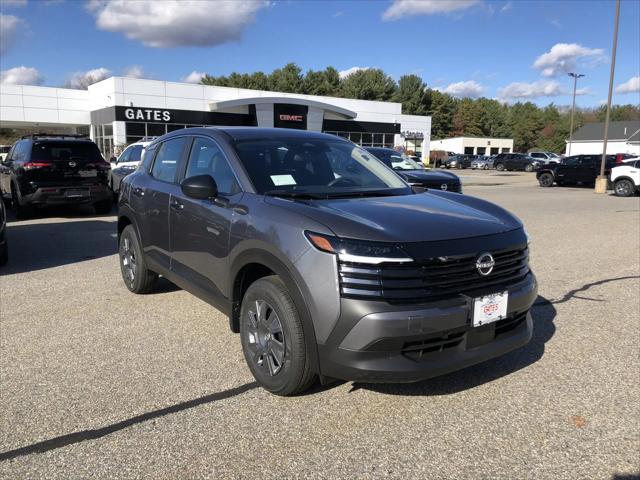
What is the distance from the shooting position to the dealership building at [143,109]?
35.7 m

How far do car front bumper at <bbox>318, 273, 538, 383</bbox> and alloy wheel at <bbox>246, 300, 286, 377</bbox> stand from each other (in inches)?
16.2

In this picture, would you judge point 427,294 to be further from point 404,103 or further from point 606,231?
point 404,103

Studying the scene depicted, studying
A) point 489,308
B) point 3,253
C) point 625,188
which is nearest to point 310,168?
point 489,308

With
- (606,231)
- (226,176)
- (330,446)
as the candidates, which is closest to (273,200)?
(226,176)

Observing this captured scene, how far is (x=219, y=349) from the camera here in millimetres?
4219

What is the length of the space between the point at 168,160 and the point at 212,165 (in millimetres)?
1010

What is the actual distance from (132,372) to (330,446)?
169 cm

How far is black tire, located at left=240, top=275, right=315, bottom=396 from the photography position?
312 cm

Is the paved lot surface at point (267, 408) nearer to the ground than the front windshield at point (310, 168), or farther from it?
nearer to the ground

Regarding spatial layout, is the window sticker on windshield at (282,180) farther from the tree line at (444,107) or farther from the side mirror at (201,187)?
the tree line at (444,107)

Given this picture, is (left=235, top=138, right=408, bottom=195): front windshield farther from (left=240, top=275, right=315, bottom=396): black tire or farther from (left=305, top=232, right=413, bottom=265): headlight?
(left=305, top=232, right=413, bottom=265): headlight

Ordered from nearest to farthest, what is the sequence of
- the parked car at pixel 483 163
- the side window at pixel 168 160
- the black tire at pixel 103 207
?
the side window at pixel 168 160 → the black tire at pixel 103 207 → the parked car at pixel 483 163

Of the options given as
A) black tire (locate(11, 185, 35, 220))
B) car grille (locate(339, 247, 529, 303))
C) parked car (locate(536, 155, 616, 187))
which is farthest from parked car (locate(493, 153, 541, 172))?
car grille (locate(339, 247, 529, 303))

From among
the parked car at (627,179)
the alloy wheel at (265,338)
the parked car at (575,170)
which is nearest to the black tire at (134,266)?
the alloy wheel at (265,338)
